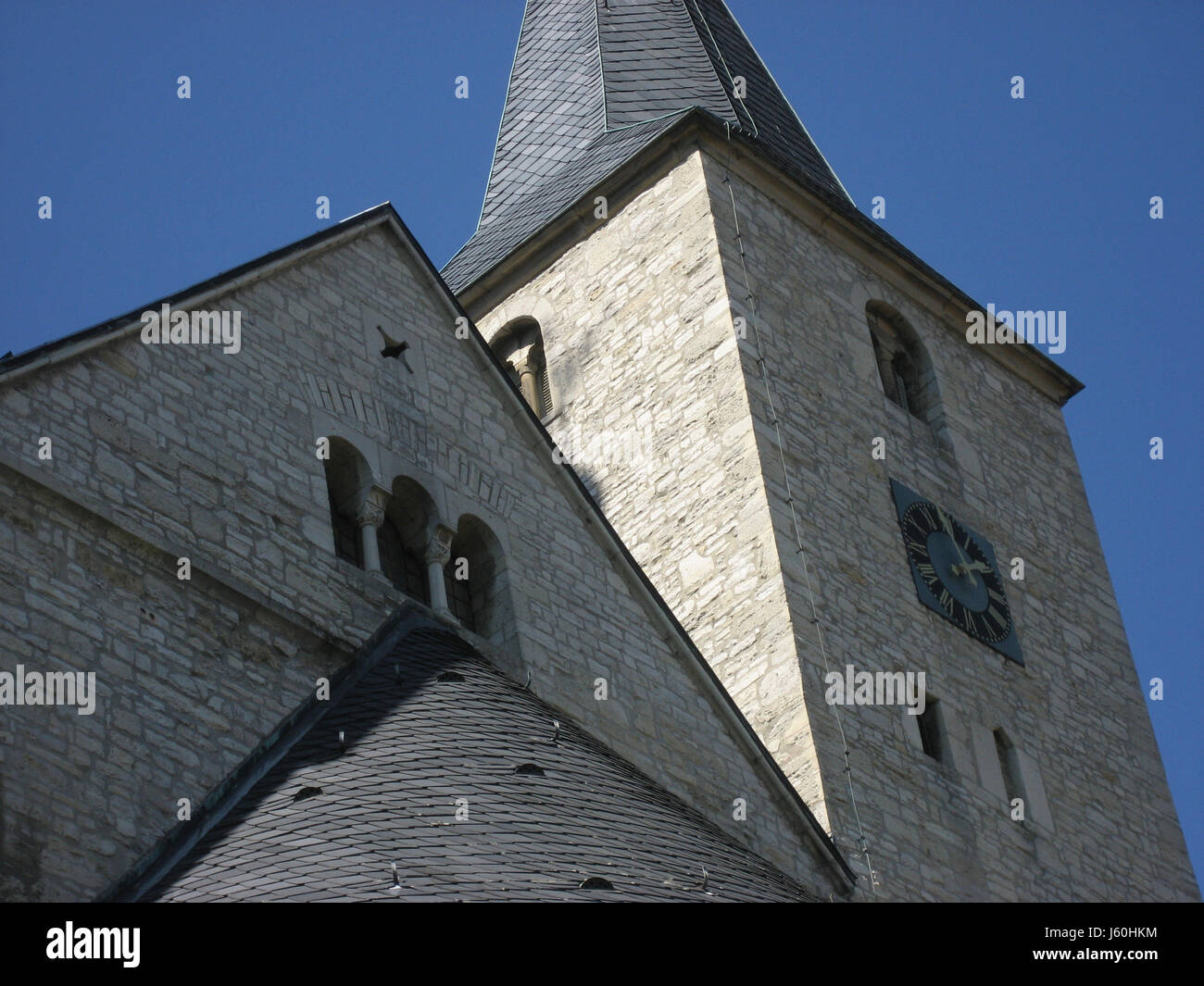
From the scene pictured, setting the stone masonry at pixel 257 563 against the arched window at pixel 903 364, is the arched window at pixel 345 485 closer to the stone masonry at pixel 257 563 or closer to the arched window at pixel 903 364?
the stone masonry at pixel 257 563

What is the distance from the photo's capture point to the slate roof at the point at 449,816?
393 inches

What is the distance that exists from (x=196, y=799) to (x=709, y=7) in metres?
17.1

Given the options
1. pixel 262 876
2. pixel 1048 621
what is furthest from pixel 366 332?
pixel 1048 621

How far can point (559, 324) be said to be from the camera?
73.8 feet

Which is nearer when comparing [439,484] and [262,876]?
[262,876]

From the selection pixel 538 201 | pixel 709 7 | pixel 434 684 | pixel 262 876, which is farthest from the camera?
pixel 709 7

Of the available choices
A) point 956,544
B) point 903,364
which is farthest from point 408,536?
point 903,364

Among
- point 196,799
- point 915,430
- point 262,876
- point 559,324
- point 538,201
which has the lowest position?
point 262,876

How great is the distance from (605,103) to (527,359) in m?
3.37

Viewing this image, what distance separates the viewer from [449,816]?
10.7 meters

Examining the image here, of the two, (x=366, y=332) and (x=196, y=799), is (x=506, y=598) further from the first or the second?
(x=196, y=799)

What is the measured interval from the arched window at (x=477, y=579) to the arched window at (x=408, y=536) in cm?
23

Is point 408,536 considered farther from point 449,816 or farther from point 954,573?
point 954,573
